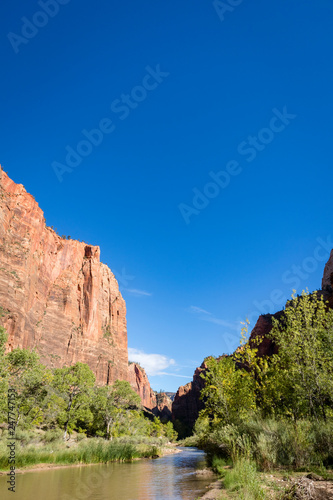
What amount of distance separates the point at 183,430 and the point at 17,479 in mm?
167037

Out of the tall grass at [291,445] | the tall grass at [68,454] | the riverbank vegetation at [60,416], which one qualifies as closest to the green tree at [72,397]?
the riverbank vegetation at [60,416]

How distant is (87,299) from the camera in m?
122

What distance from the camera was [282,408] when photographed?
64.6ft

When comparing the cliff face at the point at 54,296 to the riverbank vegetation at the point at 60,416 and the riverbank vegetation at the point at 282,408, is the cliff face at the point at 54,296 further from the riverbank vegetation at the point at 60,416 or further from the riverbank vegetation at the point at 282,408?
the riverbank vegetation at the point at 282,408

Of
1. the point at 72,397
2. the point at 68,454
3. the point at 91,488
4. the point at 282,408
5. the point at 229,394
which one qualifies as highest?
the point at 229,394

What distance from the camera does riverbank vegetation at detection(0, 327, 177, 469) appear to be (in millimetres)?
27859

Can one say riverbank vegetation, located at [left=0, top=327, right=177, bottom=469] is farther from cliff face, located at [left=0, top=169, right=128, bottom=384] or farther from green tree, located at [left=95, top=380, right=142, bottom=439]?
cliff face, located at [left=0, top=169, right=128, bottom=384]

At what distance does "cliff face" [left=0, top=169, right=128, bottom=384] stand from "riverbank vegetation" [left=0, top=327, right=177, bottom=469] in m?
27.5

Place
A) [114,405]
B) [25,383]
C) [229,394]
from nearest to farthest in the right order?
[229,394]
[25,383]
[114,405]

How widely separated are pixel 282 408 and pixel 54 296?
98.1 metres

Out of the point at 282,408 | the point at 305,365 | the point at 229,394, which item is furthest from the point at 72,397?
the point at 305,365

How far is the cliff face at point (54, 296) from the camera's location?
77.1m

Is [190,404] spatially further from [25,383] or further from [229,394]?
[229,394]

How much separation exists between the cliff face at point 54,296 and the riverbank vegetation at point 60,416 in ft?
90.3
